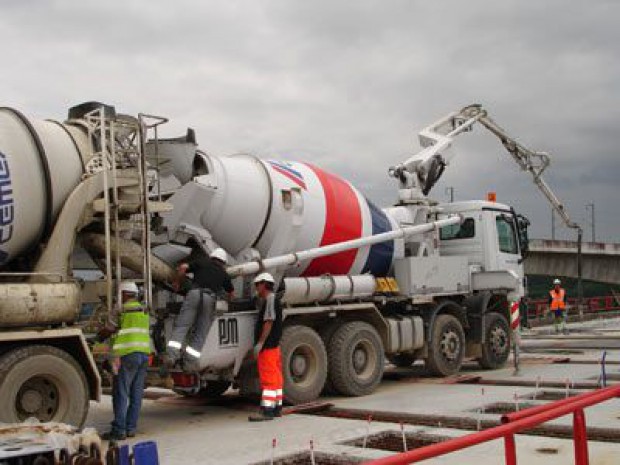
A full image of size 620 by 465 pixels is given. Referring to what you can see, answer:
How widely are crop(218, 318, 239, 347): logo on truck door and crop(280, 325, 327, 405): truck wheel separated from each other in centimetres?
72

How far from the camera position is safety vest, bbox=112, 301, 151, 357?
26.1ft

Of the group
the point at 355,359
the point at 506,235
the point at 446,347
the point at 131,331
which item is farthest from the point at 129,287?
the point at 506,235

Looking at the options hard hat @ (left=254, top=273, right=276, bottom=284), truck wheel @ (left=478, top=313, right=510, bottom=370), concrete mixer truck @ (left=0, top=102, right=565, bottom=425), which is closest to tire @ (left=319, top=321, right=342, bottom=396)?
concrete mixer truck @ (left=0, top=102, right=565, bottom=425)

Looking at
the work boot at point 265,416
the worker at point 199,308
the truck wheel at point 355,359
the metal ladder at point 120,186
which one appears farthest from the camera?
the truck wheel at point 355,359

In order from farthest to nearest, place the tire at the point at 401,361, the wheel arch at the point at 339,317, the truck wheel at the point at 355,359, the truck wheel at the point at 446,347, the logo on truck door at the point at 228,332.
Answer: the tire at the point at 401,361, the truck wheel at the point at 446,347, the truck wheel at the point at 355,359, the wheel arch at the point at 339,317, the logo on truck door at the point at 228,332

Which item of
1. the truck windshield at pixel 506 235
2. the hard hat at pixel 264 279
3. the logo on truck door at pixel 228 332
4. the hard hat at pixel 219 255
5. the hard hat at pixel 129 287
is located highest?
the truck windshield at pixel 506 235

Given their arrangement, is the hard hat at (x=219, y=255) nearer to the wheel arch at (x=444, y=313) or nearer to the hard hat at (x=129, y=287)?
the hard hat at (x=129, y=287)

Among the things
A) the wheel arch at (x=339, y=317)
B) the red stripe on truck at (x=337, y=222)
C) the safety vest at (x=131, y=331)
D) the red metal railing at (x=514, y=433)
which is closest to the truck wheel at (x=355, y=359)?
the wheel arch at (x=339, y=317)

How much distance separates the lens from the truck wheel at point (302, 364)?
9680 mm

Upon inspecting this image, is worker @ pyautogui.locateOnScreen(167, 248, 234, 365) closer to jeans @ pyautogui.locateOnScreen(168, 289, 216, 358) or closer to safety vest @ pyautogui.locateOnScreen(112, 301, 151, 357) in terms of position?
jeans @ pyautogui.locateOnScreen(168, 289, 216, 358)

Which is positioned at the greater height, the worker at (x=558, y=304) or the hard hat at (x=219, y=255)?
the hard hat at (x=219, y=255)

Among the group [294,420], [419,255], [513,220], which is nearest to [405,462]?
[294,420]

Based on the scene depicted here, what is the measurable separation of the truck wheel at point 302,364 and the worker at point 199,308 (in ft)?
Answer: 4.13

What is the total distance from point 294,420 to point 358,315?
9.07 feet
